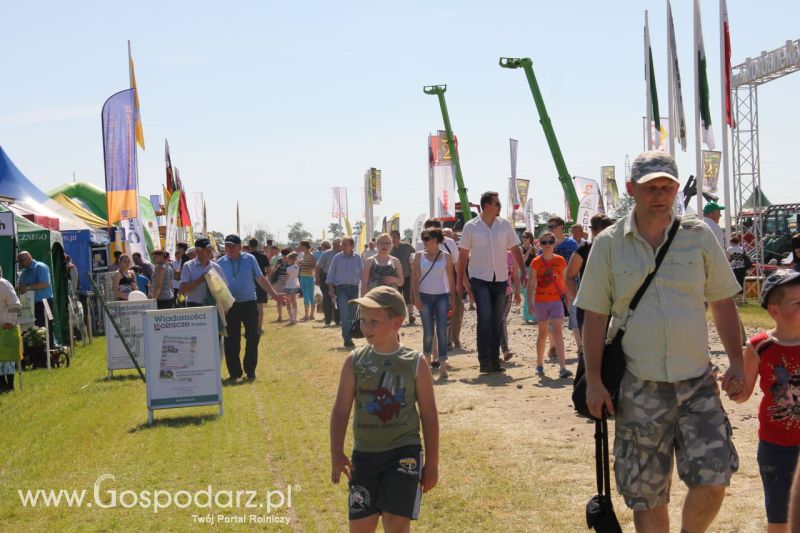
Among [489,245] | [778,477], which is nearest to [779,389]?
[778,477]

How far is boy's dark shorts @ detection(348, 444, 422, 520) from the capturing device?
14.6ft

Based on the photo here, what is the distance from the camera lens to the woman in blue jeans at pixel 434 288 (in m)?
12.6

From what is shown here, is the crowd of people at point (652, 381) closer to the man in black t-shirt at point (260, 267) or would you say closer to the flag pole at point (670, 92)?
the man in black t-shirt at point (260, 267)

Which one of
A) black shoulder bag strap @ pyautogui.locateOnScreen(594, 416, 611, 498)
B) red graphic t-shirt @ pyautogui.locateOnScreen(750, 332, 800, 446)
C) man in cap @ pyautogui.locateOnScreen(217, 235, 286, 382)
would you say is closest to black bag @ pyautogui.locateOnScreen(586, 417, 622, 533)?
black shoulder bag strap @ pyautogui.locateOnScreen(594, 416, 611, 498)

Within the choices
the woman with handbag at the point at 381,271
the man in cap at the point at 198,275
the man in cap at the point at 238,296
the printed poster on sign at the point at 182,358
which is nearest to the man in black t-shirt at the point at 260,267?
the woman with handbag at the point at 381,271

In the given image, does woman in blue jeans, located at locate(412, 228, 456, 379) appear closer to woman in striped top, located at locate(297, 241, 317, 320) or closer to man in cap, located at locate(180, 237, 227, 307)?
man in cap, located at locate(180, 237, 227, 307)

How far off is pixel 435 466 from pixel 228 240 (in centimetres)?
929

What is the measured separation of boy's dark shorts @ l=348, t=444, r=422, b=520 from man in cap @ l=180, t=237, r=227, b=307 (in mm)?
8643

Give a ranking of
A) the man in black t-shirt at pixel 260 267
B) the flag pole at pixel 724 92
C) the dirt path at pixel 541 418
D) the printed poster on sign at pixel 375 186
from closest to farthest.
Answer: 1. the dirt path at pixel 541 418
2. the man in black t-shirt at pixel 260 267
3. the flag pole at pixel 724 92
4. the printed poster on sign at pixel 375 186

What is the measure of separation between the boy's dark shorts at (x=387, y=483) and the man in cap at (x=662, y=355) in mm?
847

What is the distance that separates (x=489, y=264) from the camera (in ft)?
39.9

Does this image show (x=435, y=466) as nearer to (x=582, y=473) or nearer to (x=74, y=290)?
(x=582, y=473)

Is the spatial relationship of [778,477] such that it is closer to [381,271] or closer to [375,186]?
[381,271]

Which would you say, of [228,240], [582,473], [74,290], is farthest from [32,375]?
[582,473]
